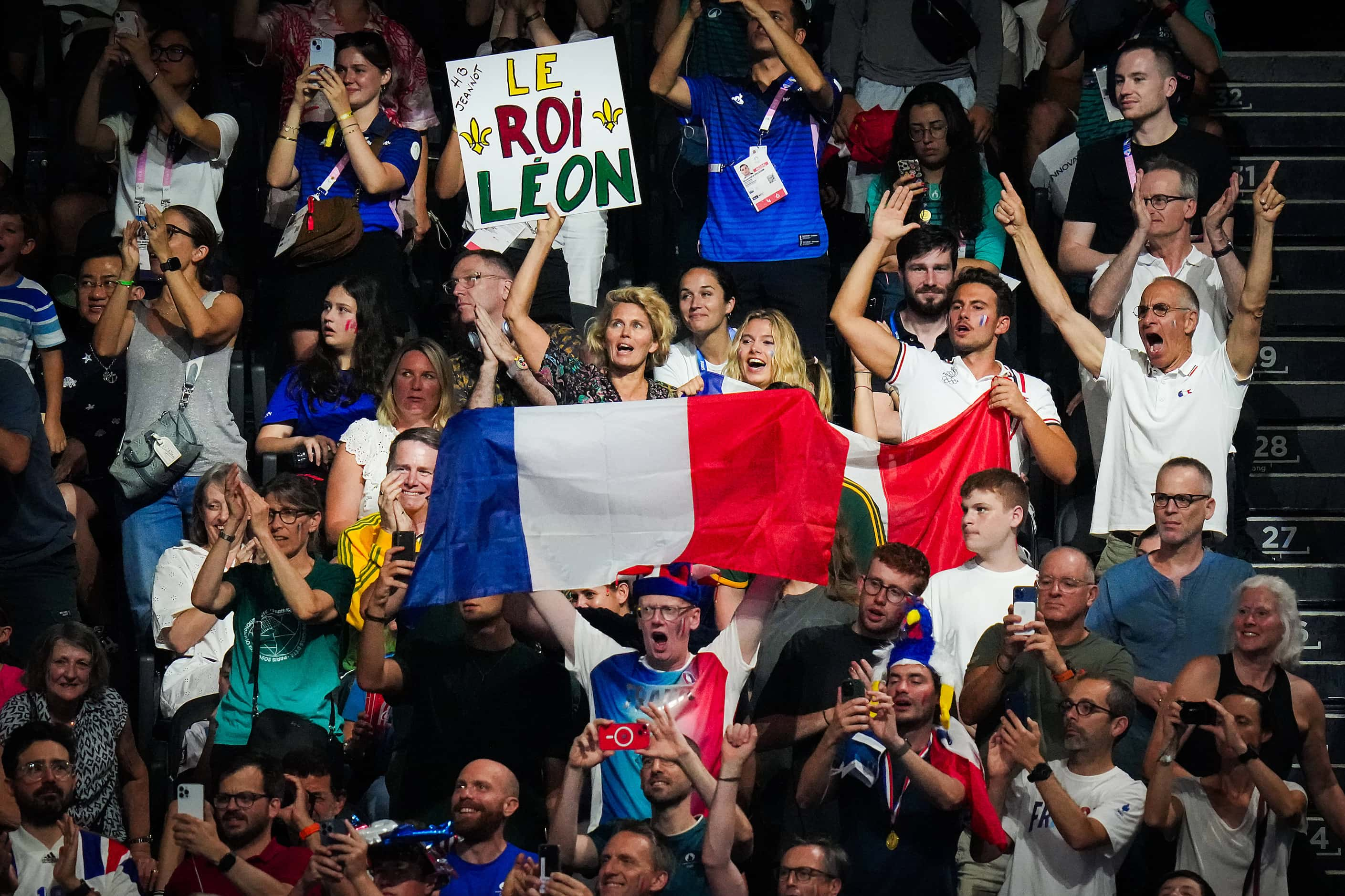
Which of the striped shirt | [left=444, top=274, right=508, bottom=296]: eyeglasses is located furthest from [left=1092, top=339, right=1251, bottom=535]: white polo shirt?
the striped shirt

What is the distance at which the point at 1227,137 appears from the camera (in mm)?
9852

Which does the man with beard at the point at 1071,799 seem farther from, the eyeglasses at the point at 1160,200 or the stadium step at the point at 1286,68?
the stadium step at the point at 1286,68

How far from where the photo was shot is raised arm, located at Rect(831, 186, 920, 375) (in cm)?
820

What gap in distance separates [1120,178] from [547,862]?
164 inches

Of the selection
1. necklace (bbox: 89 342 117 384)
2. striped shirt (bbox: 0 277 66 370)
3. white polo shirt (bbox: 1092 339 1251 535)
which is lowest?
white polo shirt (bbox: 1092 339 1251 535)

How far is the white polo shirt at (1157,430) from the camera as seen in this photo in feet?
26.6

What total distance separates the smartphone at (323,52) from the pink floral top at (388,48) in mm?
349

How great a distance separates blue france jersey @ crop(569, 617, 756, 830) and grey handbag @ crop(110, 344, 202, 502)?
229 centimetres

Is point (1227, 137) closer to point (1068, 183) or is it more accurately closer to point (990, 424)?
point (1068, 183)

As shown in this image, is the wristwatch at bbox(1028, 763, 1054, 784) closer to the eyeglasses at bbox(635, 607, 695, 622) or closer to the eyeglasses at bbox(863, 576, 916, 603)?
the eyeglasses at bbox(863, 576, 916, 603)

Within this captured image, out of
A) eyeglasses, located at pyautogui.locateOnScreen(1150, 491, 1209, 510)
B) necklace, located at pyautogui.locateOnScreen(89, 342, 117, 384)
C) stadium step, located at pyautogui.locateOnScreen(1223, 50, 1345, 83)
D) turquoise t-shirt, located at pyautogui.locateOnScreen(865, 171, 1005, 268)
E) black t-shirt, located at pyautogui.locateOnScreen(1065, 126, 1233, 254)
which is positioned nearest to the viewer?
eyeglasses, located at pyautogui.locateOnScreen(1150, 491, 1209, 510)

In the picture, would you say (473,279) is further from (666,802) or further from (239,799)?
(666,802)

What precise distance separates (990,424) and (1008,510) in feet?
2.23

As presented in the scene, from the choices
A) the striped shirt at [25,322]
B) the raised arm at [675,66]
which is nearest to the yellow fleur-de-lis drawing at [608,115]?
the raised arm at [675,66]
